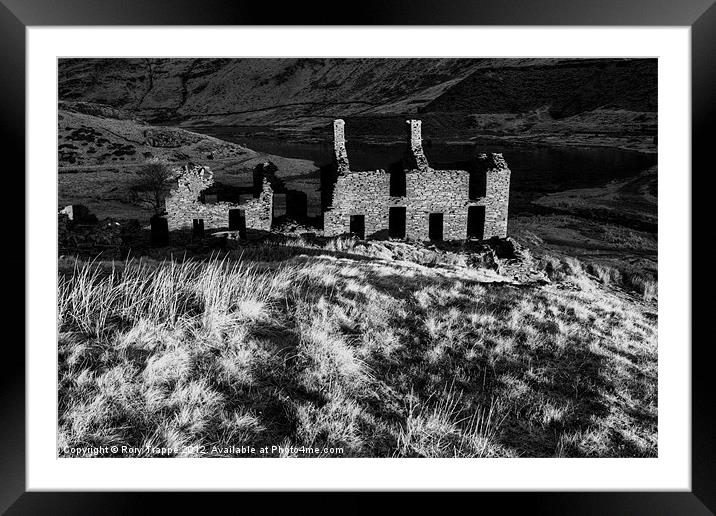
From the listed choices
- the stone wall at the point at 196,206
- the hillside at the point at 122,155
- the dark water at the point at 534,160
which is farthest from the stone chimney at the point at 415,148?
the hillside at the point at 122,155

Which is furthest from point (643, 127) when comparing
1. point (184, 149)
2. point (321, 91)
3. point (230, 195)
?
point (184, 149)

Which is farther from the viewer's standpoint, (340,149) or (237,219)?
(237,219)

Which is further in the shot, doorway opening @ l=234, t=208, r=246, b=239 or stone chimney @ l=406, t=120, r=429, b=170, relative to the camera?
doorway opening @ l=234, t=208, r=246, b=239

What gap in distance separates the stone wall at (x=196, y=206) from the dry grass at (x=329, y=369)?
3.06 m

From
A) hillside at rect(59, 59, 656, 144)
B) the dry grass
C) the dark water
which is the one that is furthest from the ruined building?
hillside at rect(59, 59, 656, 144)

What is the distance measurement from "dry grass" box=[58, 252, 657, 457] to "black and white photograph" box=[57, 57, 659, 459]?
0.03 m

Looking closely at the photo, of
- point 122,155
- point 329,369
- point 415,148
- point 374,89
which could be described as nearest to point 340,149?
point 415,148

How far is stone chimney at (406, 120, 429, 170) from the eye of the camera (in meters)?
10.9

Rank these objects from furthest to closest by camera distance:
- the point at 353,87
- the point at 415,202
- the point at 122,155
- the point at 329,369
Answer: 1. the point at 122,155
2. the point at 353,87
3. the point at 415,202
4. the point at 329,369

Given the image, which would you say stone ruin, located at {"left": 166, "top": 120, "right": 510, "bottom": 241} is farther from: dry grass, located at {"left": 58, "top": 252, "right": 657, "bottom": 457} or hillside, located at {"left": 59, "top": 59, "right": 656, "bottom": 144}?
hillside, located at {"left": 59, "top": 59, "right": 656, "bottom": 144}

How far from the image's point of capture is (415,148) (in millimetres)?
11070
